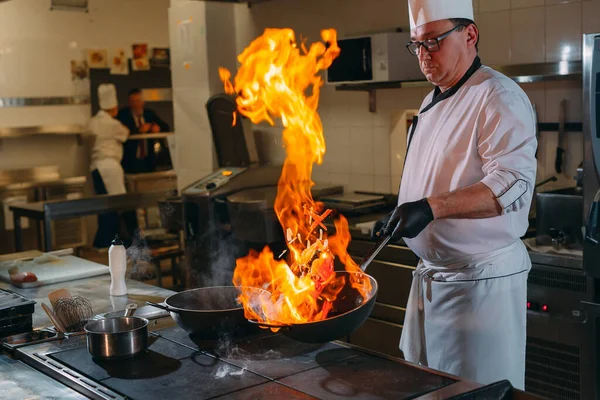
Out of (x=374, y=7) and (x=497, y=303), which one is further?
(x=374, y=7)

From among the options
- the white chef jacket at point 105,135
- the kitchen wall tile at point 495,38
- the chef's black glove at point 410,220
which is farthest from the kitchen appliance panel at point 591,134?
the white chef jacket at point 105,135

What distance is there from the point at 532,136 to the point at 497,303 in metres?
0.56

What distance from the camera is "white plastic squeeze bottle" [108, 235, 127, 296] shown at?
2.97 metres

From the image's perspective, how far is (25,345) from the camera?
226 cm

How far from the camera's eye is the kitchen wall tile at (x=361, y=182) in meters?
5.08

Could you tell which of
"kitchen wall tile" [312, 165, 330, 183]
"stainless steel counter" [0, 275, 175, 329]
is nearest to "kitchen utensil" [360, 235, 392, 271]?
"stainless steel counter" [0, 275, 175, 329]

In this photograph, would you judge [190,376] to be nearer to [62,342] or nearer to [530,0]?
[62,342]

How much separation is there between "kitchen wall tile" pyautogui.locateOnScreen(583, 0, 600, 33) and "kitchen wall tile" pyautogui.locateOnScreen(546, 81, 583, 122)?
276mm

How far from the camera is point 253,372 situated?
1891mm

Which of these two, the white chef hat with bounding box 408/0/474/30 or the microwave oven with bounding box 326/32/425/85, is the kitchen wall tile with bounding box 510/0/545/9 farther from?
the white chef hat with bounding box 408/0/474/30

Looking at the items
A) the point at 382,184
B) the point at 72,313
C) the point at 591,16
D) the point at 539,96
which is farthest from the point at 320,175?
the point at 72,313

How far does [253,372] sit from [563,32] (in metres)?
2.83

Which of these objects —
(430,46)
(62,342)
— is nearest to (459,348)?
(430,46)

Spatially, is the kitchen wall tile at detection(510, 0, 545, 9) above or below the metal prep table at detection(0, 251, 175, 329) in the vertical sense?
above
